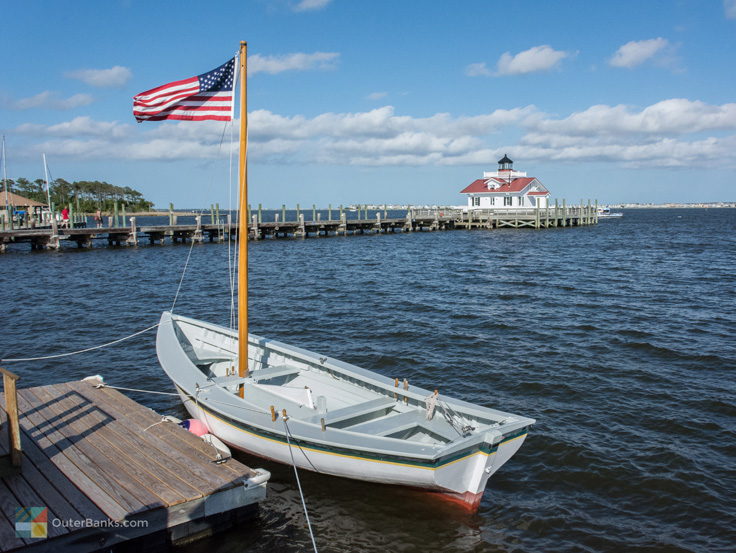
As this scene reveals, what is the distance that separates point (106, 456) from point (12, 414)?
1227 millimetres

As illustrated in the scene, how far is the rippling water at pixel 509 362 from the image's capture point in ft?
23.7

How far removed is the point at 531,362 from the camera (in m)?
13.6

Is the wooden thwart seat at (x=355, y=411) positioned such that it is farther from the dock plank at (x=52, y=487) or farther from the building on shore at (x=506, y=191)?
the building on shore at (x=506, y=191)

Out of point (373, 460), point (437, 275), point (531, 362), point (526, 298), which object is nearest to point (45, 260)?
point (437, 275)

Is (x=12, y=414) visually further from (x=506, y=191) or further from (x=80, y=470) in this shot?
(x=506, y=191)

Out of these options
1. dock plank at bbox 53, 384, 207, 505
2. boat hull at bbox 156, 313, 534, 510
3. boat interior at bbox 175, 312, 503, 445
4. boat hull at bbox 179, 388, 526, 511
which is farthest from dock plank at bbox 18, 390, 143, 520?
boat interior at bbox 175, 312, 503, 445

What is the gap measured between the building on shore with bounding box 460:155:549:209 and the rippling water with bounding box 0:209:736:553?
33.9m

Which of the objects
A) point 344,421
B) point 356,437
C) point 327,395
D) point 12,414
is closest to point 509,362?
point 327,395

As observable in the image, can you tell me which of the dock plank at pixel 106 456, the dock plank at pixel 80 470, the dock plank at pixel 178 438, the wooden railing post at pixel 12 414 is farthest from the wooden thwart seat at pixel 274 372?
the wooden railing post at pixel 12 414

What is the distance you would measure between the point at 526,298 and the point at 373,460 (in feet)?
53.6

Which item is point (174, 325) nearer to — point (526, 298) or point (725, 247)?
point (526, 298)

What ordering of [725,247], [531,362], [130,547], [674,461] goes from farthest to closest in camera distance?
1. [725,247]
2. [531,362]
3. [674,461]
4. [130,547]

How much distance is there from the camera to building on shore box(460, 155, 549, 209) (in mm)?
66500

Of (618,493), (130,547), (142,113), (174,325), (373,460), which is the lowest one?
(618,493)
